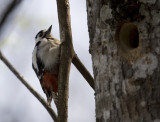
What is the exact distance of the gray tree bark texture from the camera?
1.73 m

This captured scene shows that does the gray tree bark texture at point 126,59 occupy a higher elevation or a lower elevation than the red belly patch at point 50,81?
higher

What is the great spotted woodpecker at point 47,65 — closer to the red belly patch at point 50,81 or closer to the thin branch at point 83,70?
the red belly patch at point 50,81

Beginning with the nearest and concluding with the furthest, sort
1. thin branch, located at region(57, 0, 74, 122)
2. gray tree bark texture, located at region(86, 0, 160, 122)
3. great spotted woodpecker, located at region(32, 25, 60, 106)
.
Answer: gray tree bark texture, located at region(86, 0, 160, 122)
thin branch, located at region(57, 0, 74, 122)
great spotted woodpecker, located at region(32, 25, 60, 106)

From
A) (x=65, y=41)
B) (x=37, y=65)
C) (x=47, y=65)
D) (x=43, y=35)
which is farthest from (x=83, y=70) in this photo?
(x=43, y=35)

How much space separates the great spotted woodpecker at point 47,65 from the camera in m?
3.78

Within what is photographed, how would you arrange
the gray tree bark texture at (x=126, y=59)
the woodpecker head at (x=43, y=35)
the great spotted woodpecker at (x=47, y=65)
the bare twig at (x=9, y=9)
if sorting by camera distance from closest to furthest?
1. the gray tree bark texture at (x=126, y=59)
2. the bare twig at (x=9, y=9)
3. the great spotted woodpecker at (x=47, y=65)
4. the woodpecker head at (x=43, y=35)

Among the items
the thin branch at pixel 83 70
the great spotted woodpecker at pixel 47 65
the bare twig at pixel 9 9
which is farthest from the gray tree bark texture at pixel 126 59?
the great spotted woodpecker at pixel 47 65

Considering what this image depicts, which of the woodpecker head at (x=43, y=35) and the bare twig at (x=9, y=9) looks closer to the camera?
the bare twig at (x=9, y=9)

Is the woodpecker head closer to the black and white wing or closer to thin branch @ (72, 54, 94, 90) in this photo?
the black and white wing

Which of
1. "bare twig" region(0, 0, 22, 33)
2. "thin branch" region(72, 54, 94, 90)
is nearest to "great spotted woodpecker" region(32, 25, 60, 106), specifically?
"thin branch" region(72, 54, 94, 90)

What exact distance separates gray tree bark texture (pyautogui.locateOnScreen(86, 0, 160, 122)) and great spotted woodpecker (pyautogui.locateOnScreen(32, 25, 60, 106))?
1669 millimetres

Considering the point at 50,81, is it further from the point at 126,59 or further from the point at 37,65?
the point at 126,59

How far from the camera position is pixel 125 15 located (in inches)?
76.9

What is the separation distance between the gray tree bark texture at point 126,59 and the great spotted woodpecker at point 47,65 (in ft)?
5.47
